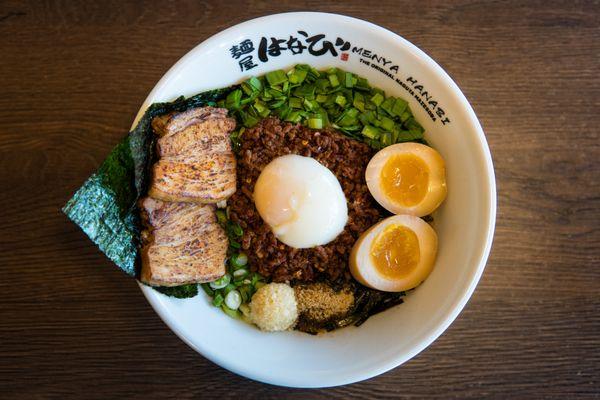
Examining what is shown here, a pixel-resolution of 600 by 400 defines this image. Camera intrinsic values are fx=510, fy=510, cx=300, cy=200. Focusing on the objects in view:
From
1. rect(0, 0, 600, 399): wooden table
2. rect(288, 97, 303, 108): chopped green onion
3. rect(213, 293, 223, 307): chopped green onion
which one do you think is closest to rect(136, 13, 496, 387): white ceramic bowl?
rect(213, 293, 223, 307): chopped green onion

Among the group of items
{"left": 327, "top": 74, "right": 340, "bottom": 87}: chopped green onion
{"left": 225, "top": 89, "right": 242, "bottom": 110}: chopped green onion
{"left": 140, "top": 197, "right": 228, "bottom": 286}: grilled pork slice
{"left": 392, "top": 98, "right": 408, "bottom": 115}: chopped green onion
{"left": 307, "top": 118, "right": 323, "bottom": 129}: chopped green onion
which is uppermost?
{"left": 327, "top": 74, "right": 340, "bottom": 87}: chopped green onion

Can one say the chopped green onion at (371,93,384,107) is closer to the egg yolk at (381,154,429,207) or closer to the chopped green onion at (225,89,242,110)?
the egg yolk at (381,154,429,207)

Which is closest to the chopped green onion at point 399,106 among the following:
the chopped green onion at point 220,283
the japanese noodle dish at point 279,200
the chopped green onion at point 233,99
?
the japanese noodle dish at point 279,200

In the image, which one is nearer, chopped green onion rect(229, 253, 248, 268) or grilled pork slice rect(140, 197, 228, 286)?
grilled pork slice rect(140, 197, 228, 286)

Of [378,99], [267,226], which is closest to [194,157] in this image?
[267,226]

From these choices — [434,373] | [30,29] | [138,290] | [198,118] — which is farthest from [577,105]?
[30,29]

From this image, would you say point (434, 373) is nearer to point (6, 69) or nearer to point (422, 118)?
point (422, 118)

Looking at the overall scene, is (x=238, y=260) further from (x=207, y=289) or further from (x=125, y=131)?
(x=125, y=131)
